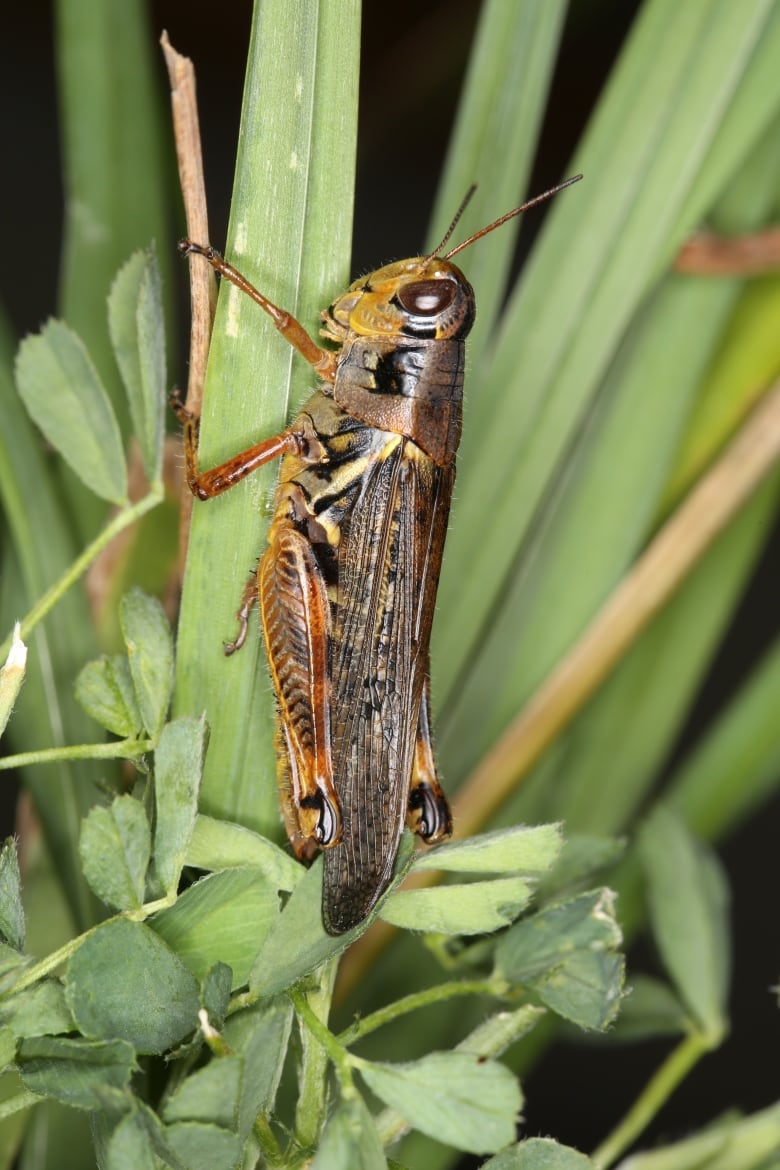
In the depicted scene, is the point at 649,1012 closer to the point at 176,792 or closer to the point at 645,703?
the point at 645,703

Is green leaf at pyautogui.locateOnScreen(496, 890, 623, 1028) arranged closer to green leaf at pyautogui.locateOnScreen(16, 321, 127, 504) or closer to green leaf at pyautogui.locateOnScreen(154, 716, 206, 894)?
green leaf at pyautogui.locateOnScreen(154, 716, 206, 894)

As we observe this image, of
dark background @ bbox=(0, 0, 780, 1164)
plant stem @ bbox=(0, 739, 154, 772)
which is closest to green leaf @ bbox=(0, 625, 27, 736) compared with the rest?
plant stem @ bbox=(0, 739, 154, 772)

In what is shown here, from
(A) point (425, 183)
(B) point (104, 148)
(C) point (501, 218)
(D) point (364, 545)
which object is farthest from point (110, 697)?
(A) point (425, 183)

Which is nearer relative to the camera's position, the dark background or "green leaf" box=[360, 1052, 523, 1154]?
"green leaf" box=[360, 1052, 523, 1154]

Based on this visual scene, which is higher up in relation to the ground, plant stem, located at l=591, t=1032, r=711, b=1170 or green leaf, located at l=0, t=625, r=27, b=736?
green leaf, located at l=0, t=625, r=27, b=736

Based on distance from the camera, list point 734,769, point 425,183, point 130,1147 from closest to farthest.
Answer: point 130,1147, point 734,769, point 425,183

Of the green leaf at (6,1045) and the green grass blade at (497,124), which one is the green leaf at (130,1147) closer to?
the green leaf at (6,1045)

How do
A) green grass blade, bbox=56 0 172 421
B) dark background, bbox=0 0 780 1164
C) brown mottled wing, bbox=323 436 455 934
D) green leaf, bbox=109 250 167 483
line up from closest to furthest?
1. green leaf, bbox=109 250 167 483
2. brown mottled wing, bbox=323 436 455 934
3. green grass blade, bbox=56 0 172 421
4. dark background, bbox=0 0 780 1164
